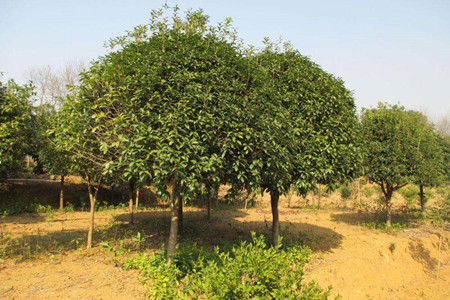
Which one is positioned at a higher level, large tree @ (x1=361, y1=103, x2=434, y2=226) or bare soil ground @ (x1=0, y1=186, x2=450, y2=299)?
large tree @ (x1=361, y1=103, x2=434, y2=226)

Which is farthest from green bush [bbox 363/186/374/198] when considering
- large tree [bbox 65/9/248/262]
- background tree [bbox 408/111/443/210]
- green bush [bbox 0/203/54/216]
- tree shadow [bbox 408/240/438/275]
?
green bush [bbox 0/203/54/216]

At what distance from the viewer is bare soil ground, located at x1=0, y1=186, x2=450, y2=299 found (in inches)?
271

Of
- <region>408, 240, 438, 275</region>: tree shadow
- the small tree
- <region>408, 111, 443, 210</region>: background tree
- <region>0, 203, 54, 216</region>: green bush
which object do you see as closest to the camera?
<region>408, 240, 438, 275</region>: tree shadow

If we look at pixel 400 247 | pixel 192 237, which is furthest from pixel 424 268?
pixel 192 237

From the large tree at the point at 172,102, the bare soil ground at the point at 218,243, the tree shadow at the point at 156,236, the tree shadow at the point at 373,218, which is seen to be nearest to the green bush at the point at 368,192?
the tree shadow at the point at 373,218

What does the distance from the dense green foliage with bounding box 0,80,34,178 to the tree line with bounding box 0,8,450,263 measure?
0.12 ft

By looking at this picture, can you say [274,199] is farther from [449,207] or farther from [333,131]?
[449,207]

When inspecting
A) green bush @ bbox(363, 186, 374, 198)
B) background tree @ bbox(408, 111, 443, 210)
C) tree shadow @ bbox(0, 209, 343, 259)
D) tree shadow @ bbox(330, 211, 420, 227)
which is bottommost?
tree shadow @ bbox(330, 211, 420, 227)

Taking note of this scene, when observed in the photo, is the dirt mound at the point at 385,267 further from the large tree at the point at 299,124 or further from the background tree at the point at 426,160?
the background tree at the point at 426,160

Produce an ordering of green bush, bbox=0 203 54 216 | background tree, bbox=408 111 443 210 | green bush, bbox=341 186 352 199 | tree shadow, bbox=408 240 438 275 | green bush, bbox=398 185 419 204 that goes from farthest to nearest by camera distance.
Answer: green bush, bbox=341 186 352 199 < green bush, bbox=398 185 419 204 < green bush, bbox=0 203 54 216 < background tree, bbox=408 111 443 210 < tree shadow, bbox=408 240 438 275

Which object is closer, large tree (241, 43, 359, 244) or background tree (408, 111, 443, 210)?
large tree (241, 43, 359, 244)

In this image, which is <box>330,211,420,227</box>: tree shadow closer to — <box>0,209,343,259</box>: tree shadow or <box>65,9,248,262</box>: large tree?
<box>0,209,343,259</box>: tree shadow

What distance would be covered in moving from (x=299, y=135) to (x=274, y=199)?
306 centimetres

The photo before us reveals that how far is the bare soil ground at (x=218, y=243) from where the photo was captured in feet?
22.6
